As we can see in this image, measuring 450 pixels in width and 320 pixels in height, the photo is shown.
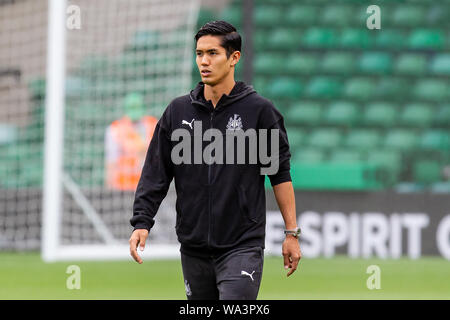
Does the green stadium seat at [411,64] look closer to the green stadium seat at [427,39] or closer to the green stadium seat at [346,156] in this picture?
the green stadium seat at [427,39]

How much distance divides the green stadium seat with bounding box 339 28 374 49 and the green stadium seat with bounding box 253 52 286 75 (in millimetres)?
827

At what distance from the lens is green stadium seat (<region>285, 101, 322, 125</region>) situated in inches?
508

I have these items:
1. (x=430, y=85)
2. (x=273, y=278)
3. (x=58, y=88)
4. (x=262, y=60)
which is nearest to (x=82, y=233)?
(x=58, y=88)

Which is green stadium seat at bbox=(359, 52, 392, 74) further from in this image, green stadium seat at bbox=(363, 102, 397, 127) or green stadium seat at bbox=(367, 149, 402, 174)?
green stadium seat at bbox=(367, 149, 402, 174)

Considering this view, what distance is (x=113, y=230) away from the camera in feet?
33.4

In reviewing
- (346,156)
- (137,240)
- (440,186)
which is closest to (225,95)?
(137,240)

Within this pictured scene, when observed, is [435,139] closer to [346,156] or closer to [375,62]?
[346,156]

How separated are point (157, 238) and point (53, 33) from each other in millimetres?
2346

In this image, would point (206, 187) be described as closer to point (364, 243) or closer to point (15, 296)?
point (15, 296)

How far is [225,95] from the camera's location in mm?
3988

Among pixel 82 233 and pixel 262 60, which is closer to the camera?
pixel 82 233

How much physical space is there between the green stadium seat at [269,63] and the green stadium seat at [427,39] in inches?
67.2

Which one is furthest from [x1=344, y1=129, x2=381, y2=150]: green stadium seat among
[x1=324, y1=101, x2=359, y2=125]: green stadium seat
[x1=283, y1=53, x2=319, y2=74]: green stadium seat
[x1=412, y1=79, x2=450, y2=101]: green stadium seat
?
[x1=283, y1=53, x2=319, y2=74]: green stadium seat

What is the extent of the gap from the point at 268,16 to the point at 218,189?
9.76m
